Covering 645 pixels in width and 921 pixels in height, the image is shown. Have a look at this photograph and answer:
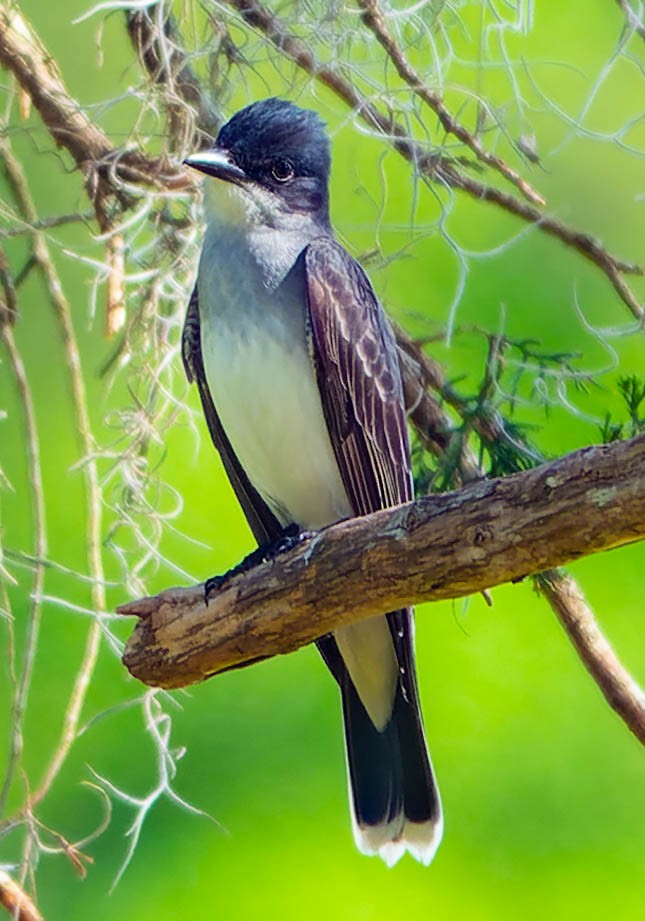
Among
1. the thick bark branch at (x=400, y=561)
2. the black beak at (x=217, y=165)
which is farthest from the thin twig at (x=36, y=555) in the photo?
the black beak at (x=217, y=165)

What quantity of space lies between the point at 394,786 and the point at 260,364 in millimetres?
826

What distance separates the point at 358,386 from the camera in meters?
3.12

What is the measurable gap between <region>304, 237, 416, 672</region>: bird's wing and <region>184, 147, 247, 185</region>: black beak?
197mm

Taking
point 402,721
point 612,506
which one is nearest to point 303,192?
point 402,721

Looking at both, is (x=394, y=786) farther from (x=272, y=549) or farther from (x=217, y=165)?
(x=217, y=165)

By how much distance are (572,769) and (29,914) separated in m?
1.88

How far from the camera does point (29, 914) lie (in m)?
2.65

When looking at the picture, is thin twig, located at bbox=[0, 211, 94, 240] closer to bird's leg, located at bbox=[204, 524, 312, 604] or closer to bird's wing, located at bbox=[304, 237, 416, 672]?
bird's wing, located at bbox=[304, 237, 416, 672]

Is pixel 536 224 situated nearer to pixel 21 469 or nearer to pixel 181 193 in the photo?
pixel 181 193

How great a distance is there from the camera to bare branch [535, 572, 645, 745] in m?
2.92

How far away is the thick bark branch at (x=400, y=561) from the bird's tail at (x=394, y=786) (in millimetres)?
604

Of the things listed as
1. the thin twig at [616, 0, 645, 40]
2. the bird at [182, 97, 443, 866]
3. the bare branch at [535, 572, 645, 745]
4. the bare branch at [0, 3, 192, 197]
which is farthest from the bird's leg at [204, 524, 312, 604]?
the thin twig at [616, 0, 645, 40]

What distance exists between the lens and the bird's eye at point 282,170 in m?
3.25

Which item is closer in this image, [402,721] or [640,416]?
[640,416]
